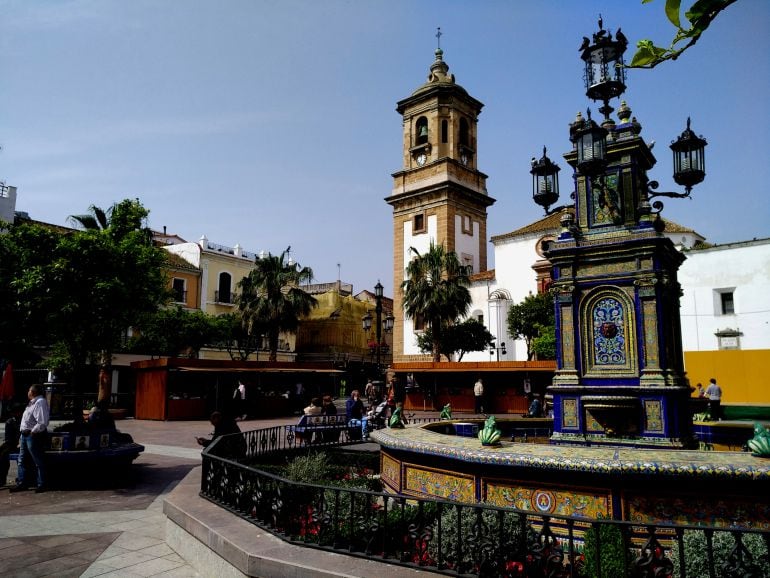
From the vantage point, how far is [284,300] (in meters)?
35.8

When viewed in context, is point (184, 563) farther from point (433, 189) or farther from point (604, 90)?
point (433, 189)

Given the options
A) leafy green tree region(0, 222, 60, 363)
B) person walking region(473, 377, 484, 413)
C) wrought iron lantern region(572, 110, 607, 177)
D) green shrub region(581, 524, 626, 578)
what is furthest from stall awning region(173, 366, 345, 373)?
green shrub region(581, 524, 626, 578)

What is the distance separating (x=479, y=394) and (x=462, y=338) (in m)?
8.17

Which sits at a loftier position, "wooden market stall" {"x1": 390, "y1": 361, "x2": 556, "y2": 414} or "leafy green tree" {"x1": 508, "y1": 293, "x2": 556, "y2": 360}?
"leafy green tree" {"x1": 508, "y1": 293, "x2": 556, "y2": 360}

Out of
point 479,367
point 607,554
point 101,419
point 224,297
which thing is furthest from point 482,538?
point 224,297

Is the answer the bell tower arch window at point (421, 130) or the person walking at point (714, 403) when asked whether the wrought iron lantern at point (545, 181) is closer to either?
the person walking at point (714, 403)

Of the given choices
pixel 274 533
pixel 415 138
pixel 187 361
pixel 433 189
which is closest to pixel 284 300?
pixel 187 361

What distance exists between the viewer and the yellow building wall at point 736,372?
25.4 m

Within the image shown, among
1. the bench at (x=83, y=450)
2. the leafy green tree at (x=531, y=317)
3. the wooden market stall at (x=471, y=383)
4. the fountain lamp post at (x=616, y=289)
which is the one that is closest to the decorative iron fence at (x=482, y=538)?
the fountain lamp post at (x=616, y=289)

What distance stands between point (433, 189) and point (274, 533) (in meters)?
39.5

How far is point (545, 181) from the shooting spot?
33.1ft

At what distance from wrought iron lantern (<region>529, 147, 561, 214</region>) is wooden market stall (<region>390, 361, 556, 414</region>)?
18.1 meters

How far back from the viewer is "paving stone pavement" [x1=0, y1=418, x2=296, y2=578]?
5523 millimetres

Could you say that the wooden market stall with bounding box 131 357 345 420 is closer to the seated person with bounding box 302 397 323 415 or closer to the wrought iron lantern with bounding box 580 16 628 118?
the seated person with bounding box 302 397 323 415
